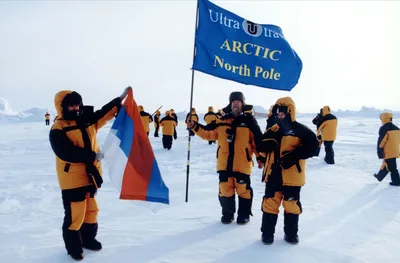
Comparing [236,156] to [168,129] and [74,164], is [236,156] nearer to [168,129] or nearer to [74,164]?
[74,164]

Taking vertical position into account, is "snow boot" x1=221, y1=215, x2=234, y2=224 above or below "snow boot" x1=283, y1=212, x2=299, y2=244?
below

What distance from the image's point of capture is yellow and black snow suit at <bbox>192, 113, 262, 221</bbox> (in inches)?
204

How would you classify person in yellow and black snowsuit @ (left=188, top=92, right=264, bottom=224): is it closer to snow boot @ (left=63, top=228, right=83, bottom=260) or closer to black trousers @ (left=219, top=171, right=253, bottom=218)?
black trousers @ (left=219, top=171, right=253, bottom=218)

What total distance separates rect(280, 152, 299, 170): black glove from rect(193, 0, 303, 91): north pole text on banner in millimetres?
1903

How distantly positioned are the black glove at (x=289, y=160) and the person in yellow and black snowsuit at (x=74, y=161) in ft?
7.61

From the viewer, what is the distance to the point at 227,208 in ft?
17.6

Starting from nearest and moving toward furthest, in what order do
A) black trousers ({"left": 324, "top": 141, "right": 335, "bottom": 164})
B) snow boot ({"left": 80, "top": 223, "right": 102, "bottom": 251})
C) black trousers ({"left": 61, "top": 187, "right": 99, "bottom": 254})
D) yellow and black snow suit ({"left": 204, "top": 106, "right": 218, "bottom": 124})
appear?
black trousers ({"left": 61, "top": 187, "right": 99, "bottom": 254}), snow boot ({"left": 80, "top": 223, "right": 102, "bottom": 251}), black trousers ({"left": 324, "top": 141, "right": 335, "bottom": 164}), yellow and black snow suit ({"left": 204, "top": 106, "right": 218, "bottom": 124})

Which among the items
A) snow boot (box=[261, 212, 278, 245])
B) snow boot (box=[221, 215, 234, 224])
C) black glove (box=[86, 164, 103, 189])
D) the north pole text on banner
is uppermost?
the north pole text on banner

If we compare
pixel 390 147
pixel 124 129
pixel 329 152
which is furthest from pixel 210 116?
pixel 124 129

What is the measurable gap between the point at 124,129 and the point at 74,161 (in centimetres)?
85

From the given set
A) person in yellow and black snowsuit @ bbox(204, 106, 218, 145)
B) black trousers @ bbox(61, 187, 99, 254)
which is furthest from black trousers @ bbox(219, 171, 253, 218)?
person in yellow and black snowsuit @ bbox(204, 106, 218, 145)

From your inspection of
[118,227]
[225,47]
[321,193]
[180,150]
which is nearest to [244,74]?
[225,47]

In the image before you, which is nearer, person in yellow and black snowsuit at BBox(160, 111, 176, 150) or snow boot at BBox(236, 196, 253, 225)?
snow boot at BBox(236, 196, 253, 225)

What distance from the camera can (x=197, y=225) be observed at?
5336mm
